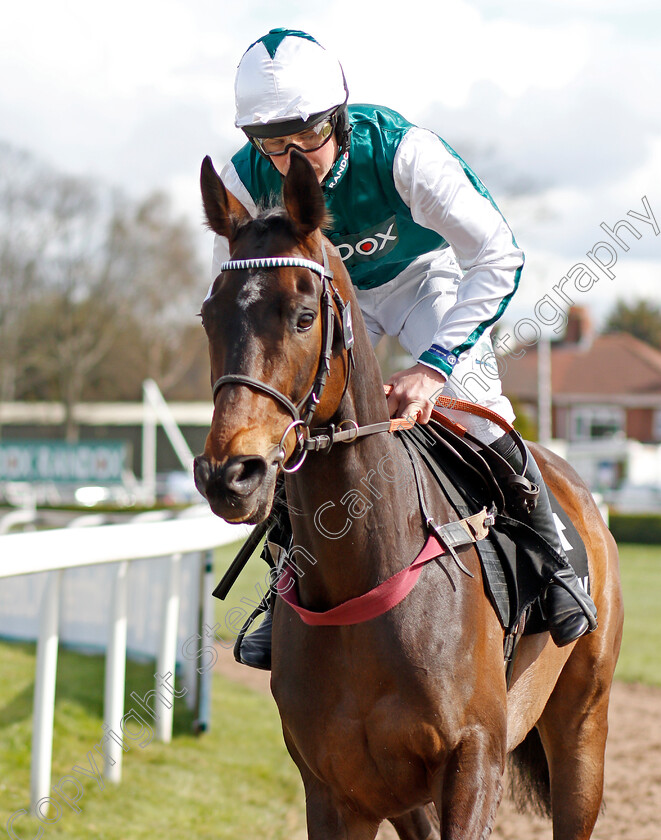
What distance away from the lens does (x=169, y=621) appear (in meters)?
5.18

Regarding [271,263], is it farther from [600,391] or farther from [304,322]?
[600,391]

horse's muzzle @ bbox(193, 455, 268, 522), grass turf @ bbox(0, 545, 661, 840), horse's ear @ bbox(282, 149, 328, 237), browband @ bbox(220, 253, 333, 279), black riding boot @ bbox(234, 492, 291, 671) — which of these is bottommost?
grass turf @ bbox(0, 545, 661, 840)

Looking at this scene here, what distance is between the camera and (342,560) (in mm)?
2391

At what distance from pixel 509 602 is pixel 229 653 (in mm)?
6092

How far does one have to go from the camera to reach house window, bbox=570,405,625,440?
147 ft

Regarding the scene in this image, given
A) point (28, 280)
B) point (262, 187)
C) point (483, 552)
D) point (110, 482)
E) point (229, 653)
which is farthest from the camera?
point (28, 280)

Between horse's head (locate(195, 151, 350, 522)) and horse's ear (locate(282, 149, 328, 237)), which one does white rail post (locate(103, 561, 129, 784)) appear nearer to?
horse's head (locate(195, 151, 350, 522))

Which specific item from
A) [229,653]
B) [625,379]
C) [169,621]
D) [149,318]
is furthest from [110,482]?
[625,379]

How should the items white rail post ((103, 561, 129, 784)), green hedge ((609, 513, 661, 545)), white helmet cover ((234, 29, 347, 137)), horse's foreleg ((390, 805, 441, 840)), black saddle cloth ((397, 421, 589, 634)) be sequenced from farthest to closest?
green hedge ((609, 513, 661, 545)) < white rail post ((103, 561, 129, 784)) < horse's foreleg ((390, 805, 441, 840)) < black saddle cloth ((397, 421, 589, 634)) < white helmet cover ((234, 29, 347, 137))

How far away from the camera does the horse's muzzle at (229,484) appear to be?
72.0 inches

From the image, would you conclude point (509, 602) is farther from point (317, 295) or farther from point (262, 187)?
point (262, 187)

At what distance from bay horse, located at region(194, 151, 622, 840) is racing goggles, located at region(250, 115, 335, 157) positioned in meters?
0.32

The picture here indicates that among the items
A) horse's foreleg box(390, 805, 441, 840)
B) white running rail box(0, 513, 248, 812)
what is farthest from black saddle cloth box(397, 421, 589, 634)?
white running rail box(0, 513, 248, 812)

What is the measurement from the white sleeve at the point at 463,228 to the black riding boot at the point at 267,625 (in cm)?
72
